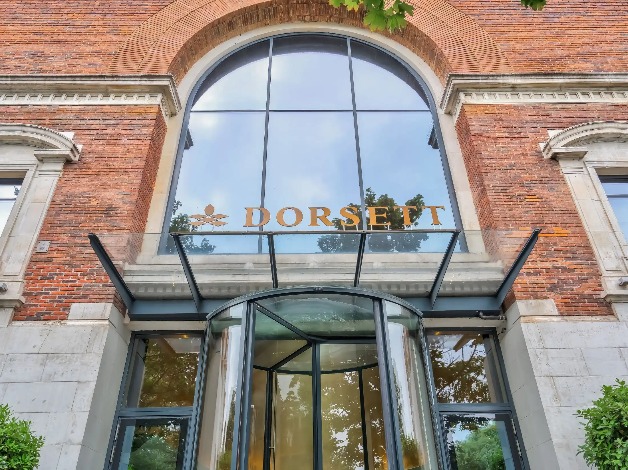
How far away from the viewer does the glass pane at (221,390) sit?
577cm

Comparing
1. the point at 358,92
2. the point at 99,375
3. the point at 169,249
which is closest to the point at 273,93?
the point at 358,92

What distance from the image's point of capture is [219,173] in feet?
32.1

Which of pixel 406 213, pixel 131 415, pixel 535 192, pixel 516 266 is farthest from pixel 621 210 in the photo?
pixel 131 415

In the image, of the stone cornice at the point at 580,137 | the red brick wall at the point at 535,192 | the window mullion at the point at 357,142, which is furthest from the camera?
the window mullion at the point at 357,142

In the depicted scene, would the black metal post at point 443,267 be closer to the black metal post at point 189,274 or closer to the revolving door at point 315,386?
the revolving door at point 315,386

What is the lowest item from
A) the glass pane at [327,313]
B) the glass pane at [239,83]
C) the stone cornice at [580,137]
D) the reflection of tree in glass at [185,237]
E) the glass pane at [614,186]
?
the glass pane at [327,313]

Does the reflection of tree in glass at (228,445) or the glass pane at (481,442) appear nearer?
the reflection of tree in glass at (228,445)

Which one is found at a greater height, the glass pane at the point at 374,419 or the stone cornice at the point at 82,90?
the stone cornice at the point at 82,90

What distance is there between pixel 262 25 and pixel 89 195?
6.61 meters

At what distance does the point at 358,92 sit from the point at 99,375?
792cm

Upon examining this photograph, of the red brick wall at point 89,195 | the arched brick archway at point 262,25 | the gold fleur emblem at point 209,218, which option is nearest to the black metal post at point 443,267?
the gold fleur emblem at point 209,218

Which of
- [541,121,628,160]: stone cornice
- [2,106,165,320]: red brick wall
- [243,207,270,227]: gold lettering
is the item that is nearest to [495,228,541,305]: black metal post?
[541,121,628,160]: stone cornice

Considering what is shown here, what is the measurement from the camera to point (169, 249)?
27.7 feet

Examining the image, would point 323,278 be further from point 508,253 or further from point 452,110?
point 452,110
